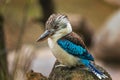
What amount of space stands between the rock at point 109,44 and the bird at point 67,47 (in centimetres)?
838

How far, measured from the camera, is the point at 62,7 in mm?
15328

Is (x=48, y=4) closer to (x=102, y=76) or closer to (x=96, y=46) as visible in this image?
(x=96, y=46)

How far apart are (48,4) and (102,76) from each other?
1031cm

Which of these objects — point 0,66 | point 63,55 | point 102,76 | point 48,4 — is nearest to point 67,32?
point 63,55

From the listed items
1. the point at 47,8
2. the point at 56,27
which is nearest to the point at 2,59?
the point at 56,27

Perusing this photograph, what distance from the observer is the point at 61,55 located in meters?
3.58

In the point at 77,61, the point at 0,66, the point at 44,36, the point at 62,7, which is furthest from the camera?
the point at 62,7

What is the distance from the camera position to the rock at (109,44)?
39.5ft

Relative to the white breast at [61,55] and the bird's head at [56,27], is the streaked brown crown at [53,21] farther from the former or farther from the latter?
the white breast at [61,55]

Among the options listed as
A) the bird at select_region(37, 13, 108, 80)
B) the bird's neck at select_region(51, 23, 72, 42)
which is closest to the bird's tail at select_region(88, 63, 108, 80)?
the bird at select_region(37, 13, 108, 80)

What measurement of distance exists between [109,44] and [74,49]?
27.6 ft

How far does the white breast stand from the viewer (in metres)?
3.56

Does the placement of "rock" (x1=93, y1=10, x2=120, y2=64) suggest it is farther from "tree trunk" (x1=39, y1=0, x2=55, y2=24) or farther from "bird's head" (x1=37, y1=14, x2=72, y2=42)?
"bird's head" (x1=37, y1=14, x2=72, y2=42)

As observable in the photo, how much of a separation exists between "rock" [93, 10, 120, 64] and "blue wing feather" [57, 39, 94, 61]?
838 cm
